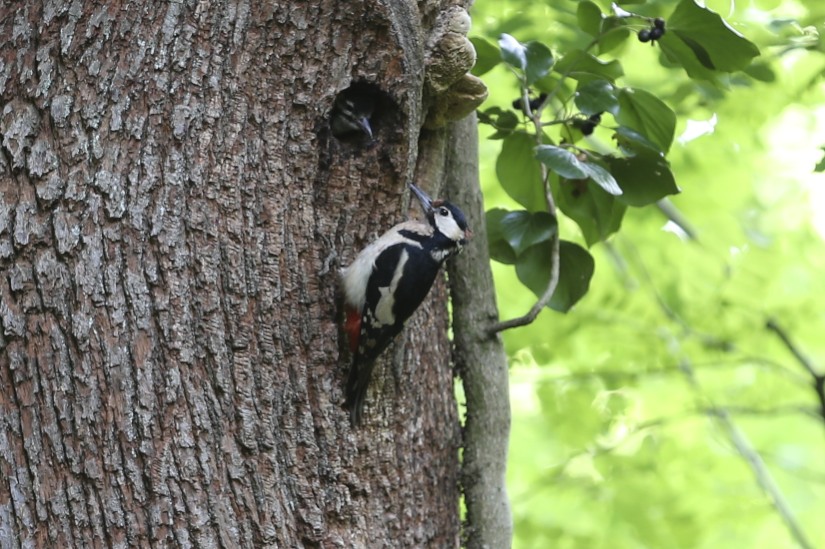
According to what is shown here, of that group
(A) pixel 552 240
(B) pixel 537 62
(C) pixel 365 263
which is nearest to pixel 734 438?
(A) pixel 552 240

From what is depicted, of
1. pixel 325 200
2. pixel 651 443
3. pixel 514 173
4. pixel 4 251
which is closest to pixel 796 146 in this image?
pixel 651 443

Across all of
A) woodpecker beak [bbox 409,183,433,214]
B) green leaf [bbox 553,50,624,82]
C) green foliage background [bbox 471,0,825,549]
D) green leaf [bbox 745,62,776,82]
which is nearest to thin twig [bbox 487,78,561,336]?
green leaf [bbox 553,50,624,82]

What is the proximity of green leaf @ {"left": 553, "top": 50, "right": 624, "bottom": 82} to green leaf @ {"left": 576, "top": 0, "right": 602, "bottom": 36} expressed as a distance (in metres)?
0.09

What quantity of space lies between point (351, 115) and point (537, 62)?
784 millimetres

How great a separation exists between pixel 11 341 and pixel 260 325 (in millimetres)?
535

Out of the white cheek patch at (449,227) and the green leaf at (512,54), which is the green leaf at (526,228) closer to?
the white cheek patch at (449,227)

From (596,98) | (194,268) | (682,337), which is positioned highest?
(194,268)

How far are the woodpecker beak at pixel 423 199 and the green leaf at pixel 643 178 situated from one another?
0.62m

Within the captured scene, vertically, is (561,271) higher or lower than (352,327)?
lower

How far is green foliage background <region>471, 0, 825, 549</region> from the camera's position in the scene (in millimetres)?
4520

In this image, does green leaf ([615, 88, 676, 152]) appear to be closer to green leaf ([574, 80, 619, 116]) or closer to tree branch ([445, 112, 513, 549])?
green leaf ([574, 80, 619, 116])

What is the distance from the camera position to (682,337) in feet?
16.2

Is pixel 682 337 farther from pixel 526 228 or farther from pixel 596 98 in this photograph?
pixel 596 98

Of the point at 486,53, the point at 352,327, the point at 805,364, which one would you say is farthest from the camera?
the point at 805,364
